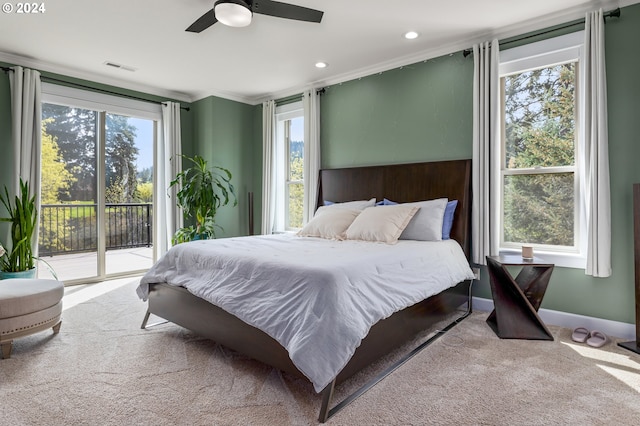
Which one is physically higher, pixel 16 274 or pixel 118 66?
pixel 118 66

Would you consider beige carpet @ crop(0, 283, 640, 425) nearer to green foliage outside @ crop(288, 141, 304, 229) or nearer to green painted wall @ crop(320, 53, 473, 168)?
green painted wall @ crop(320, 53, 473, 168)

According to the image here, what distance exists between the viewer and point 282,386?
2.02 meters

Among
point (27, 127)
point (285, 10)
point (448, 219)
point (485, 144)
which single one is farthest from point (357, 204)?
point (27, 127)

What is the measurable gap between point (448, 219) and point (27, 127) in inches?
173

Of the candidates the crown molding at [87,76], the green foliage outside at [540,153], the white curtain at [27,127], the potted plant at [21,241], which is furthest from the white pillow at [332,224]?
the crown molding at [87,76]

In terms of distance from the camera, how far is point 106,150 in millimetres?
4715

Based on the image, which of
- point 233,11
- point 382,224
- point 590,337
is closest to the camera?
point 233,11

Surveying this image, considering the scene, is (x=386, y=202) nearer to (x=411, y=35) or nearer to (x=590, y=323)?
(x=411, y=35)

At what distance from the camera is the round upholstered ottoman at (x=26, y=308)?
2352 mm

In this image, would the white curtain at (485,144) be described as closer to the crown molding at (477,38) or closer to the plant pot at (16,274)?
the crown molding at (477,38)

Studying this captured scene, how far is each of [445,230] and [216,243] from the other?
2022 mm

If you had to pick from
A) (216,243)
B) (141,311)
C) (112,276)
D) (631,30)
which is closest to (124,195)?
(112,276)

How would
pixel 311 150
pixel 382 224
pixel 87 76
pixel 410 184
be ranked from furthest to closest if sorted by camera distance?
pixel 311 150
pixel 87 76
pixel 410 184
pixel 382 224

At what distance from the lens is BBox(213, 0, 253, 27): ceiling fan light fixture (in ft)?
7.13
